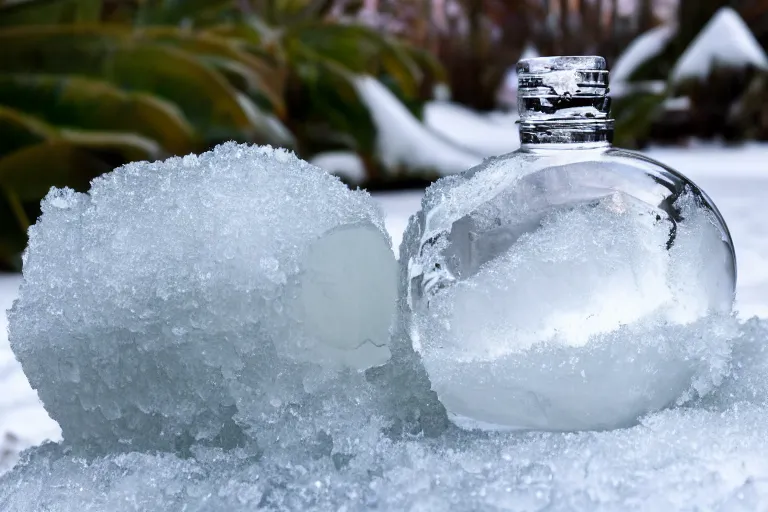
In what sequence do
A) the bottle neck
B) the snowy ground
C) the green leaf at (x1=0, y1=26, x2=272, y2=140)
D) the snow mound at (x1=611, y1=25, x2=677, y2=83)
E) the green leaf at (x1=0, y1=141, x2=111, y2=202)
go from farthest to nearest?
the snow mound at (x1=611, y1=25, x2=677, y2=83) → the green leaf at (x1=0, y1=26, x2=272, y2=140) → the green leaf at (x1=0, y1=141, x2=111, y2=202) → the snowy ground → the bottle neck

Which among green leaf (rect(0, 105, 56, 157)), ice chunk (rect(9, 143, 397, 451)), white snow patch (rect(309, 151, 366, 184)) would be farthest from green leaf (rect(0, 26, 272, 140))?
ice chunk (rect(9, 143, 397, 451))

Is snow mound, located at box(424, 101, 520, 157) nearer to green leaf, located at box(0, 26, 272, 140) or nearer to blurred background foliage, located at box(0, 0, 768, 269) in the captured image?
blurred background foliage, located at box(0, 0, 768, 269)

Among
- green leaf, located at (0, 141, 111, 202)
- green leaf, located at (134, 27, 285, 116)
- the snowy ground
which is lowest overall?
the snowy ground

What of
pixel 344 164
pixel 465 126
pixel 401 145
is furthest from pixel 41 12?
pixel 465 126

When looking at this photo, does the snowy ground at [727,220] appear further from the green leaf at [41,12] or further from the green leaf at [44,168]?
the green leaf at [41,12]

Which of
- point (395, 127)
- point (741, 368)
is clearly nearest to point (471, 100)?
point (395, 127)

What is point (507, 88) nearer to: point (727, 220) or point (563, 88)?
point (727, 220)
